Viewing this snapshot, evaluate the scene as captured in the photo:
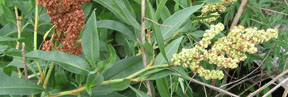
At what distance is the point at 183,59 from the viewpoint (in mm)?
985

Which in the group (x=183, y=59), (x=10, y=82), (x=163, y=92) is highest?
(x=183, y=59)

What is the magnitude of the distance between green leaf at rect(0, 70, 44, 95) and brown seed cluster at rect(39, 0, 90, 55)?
0.47ft

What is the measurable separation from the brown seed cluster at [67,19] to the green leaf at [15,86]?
142 mm

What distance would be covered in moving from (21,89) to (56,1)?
0.32 metres

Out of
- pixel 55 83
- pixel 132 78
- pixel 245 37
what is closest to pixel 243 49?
pixel 245 37

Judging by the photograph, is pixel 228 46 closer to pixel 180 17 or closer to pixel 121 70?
pixel 180 17

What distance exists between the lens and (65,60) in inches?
41.1

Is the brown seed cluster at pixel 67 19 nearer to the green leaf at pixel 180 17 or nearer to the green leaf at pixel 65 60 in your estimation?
the green leaf at pixel 65 60

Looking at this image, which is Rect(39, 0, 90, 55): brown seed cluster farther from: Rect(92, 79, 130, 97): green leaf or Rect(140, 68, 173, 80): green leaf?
Rect(140, 68, 173, 80): green leaf

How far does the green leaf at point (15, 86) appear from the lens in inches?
42.8

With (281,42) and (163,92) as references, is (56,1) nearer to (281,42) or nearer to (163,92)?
(163,92)

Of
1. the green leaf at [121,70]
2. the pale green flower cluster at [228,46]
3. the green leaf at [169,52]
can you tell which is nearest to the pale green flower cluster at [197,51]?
the pale green flower cluster at [228,46]

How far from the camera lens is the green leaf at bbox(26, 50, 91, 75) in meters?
1.00

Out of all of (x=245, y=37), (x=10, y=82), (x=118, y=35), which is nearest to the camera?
(x=245, y=37)
